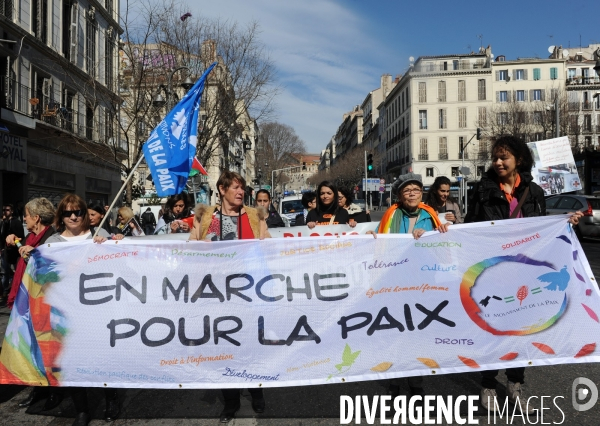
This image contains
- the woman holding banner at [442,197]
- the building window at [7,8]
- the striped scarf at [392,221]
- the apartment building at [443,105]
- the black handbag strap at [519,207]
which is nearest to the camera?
the black handbag strap at [519,207]

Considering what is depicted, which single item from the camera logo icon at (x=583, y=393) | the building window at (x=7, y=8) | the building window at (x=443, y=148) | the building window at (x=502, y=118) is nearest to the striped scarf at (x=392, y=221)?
the camera logo icon at (x=583, y=393)

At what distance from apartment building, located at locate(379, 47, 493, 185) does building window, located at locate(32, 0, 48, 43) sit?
47.3 metres

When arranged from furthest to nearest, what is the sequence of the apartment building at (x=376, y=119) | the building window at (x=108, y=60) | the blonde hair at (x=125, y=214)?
the apartment building at (x=376, y=119) → the building window at (x=108, y=60) → the blonde hair at (x=125, y=214)

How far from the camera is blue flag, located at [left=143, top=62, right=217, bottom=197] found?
4723 mm

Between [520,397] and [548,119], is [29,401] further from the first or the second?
[548,119]

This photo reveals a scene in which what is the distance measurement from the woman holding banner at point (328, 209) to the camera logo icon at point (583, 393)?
283cm

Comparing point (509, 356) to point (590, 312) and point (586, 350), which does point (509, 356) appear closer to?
point (586, 350)

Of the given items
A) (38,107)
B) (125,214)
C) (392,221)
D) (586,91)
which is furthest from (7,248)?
(586,91)

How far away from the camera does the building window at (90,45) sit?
2234 cm

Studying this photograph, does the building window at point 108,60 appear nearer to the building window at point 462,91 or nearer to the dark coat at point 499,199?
the dark coat at point 499,199

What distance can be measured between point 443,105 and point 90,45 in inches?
1797

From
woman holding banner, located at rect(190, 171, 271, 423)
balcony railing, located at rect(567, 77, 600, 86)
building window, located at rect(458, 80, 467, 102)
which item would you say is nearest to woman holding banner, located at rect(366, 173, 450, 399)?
woman holding banner, located at rect(190, 171, 271, 423)

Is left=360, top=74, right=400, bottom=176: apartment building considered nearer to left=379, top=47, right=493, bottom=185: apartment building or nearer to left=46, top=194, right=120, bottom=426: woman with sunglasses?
left=379, top=47, right=493, bottom=185: apartment building

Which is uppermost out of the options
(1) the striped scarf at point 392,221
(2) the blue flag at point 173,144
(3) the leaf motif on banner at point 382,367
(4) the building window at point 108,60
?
(4) the building window at point 108,60
